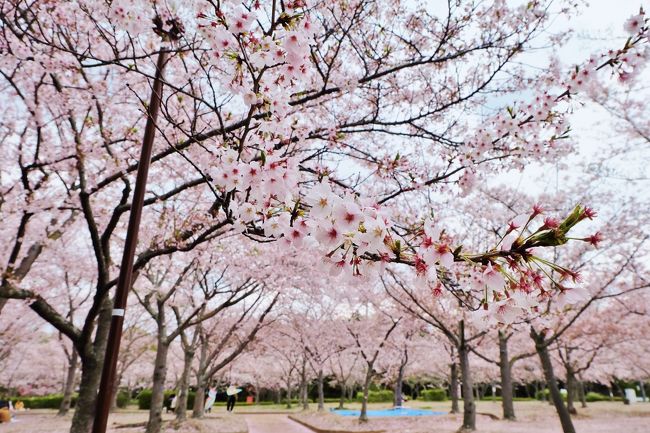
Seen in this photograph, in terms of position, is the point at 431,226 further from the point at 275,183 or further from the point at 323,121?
the point at 323,121

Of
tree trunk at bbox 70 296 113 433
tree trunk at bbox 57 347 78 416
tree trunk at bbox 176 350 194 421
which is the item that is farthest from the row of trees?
tree trunk at bbox 57 347 78 416

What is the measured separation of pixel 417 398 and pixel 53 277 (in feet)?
133

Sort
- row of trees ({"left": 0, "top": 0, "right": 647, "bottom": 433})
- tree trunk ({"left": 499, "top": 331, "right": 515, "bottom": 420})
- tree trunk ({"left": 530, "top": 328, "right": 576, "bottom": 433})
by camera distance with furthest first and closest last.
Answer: tree trunk ({"left": 499, "top": 331, "right": 515, "bottom": 420}) < tree trunk ({"left": 530, "top": 328, "right": 576, "bottom": 433}) < row of trees ({"left": 0, "top": 0, "right": 647, "bottom": 433})

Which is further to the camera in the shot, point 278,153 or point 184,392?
point 184,392

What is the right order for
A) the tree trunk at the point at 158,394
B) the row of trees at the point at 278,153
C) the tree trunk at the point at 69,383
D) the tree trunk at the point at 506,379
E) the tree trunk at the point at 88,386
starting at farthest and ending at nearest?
the tree trunk at the point at 69,383 → the tree trunk at the point at 506,379 → the tree trunk at the point at 158,394 → the tree trunk at the point at 88,386 → the row of trees at the point at 278,153

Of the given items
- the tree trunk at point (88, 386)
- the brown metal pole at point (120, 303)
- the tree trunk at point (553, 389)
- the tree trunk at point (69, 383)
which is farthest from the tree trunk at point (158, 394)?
the tree trunk at point (69, 383)

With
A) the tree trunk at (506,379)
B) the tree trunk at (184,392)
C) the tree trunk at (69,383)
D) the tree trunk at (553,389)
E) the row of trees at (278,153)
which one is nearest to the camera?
the row of trees at (278,153)

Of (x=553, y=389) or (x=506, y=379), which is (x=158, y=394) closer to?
(x=553, y=389)

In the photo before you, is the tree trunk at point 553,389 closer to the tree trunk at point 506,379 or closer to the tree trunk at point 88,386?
the tree trunk at point 506,379

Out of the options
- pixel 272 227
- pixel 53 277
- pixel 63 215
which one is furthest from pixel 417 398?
pixel 272 227

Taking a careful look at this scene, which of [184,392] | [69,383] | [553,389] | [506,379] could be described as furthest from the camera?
[69,383]

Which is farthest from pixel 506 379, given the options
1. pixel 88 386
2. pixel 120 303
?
pixel 120 303

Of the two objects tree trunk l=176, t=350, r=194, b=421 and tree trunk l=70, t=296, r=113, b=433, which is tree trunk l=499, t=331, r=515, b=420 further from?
tree trunk l=70, t=296, r=113, b=433

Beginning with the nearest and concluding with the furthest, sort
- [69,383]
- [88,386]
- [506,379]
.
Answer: [88,386]
[506,379]
[69,383]
